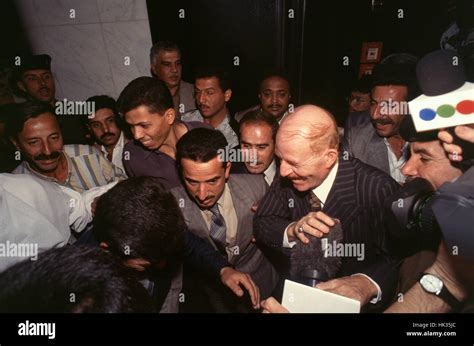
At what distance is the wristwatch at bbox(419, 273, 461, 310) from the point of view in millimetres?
1212

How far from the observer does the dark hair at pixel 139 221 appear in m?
1.16

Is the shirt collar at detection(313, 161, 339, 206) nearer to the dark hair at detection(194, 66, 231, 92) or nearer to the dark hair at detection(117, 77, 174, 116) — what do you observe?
the dark hair at detection(117, 77, 174, 116)

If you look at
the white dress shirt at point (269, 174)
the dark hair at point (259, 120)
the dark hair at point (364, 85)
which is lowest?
the white dress shirt at point (269, 174)

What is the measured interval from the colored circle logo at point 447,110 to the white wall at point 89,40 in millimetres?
2064

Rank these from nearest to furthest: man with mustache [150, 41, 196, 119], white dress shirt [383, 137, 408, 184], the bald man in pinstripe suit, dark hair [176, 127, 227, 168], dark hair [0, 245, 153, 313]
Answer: dark hair [0, 245, 153, 313] → the bald man in pinstripe suit → dark hair [176, 127, 227, 168] → white dress shirt [383, 137, 408, 184] → man with mustache [150, 41, 196, 119]

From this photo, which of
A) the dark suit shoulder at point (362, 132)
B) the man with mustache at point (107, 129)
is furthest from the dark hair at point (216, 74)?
the dark suit shoulder at point (362, 132)

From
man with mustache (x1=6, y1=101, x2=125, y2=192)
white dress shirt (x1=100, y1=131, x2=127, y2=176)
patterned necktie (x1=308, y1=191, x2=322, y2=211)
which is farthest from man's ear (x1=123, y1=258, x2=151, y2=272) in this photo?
white dress shirt (x1=100, y1=131, x2=127, y2=176)

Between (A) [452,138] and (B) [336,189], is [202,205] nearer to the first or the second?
(B) [336,189]

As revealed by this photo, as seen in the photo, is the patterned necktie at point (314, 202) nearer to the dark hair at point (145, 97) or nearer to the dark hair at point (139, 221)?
the dark hair at point (139, 221)

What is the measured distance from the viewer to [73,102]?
2.68 meters

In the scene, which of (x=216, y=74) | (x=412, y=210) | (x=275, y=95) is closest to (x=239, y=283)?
(x=412, y=210)

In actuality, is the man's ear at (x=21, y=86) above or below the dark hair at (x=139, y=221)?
above

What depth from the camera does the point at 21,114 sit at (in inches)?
67.5

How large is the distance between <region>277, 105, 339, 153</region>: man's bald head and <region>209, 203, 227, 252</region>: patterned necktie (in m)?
0.48
